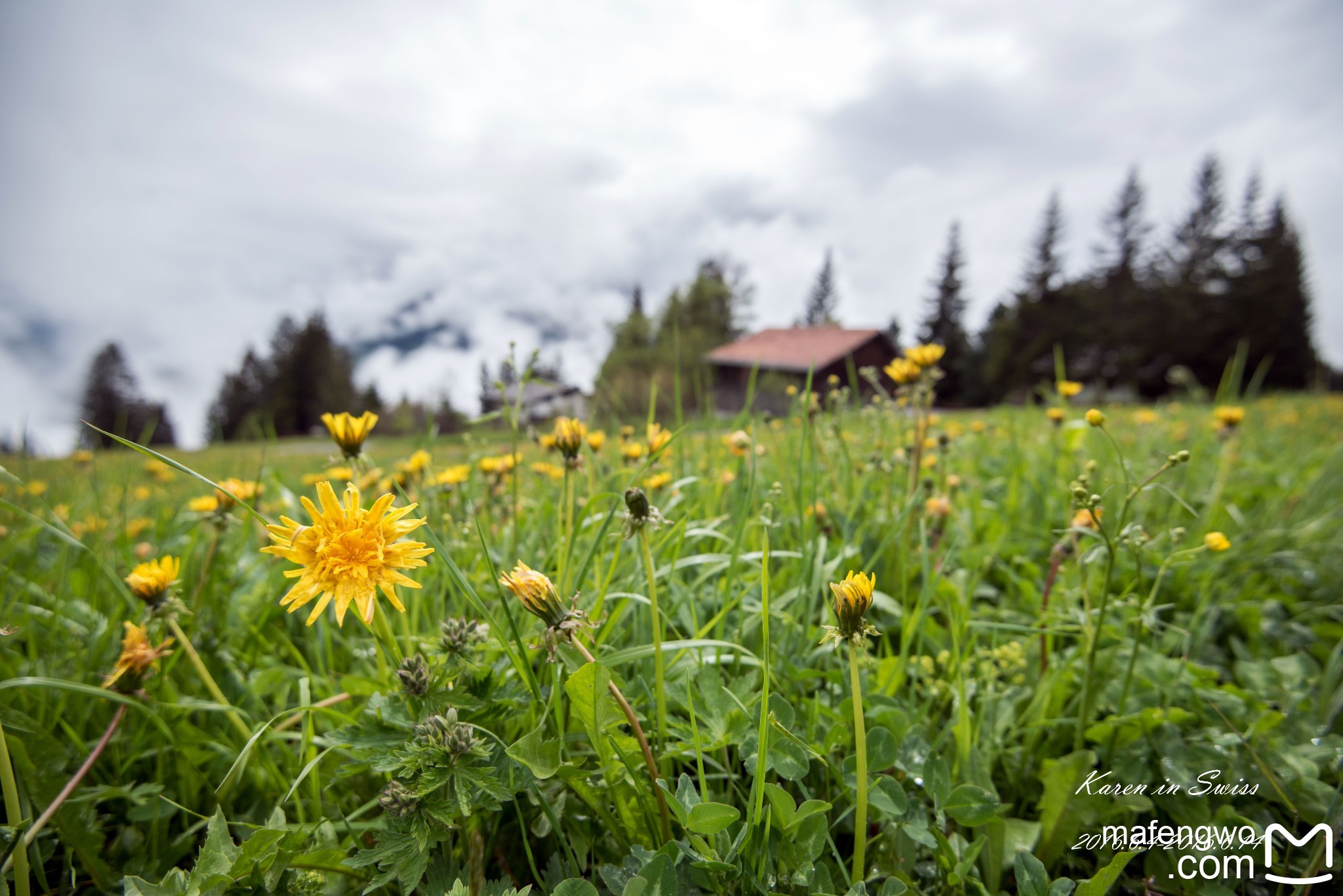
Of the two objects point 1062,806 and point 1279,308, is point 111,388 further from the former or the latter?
point 1279,308

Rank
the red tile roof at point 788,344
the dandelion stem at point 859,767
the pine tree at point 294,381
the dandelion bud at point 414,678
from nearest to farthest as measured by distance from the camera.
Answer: the dandelion stem at point 859,767
the dandelion bud at point 414,678
the red tile roof at point 788,344
the pine tree at point 294,381

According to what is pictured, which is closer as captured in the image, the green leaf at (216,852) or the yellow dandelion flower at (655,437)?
the green leaf at (216,852)

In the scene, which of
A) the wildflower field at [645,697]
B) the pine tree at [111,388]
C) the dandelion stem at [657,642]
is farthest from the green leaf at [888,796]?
the pine tree at [111,388]

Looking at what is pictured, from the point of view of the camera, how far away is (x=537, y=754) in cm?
77

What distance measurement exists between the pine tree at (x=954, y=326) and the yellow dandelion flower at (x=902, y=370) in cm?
2819

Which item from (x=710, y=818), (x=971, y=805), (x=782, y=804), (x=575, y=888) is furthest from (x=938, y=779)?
(x=575, y=888)

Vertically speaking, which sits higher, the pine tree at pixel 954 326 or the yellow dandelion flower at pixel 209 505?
the pine tree at pixel 954 326

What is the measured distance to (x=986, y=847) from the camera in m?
0.95

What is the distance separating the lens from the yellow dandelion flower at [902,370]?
5.65 ft

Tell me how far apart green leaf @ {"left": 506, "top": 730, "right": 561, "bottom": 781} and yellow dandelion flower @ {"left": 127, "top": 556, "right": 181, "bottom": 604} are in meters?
0.77

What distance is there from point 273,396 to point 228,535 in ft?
163

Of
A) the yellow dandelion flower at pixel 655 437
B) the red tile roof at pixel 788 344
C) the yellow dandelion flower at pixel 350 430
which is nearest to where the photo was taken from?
the yellow dandelion flower at pixel 350 430

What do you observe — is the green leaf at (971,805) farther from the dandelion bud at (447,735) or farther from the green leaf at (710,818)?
the dandelion bud at (447,735)

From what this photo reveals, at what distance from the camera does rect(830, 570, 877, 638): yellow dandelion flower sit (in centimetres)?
72
